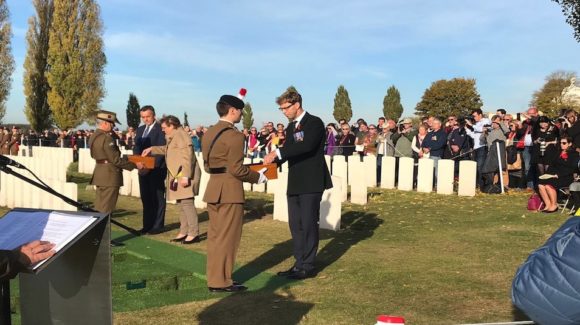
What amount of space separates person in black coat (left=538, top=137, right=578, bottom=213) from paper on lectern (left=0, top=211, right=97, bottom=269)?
374 inches

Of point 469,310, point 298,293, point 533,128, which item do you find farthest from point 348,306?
point 533,128

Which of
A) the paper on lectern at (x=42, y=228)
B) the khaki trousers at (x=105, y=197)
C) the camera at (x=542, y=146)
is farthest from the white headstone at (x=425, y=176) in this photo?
the paper on lectern at (x=42, y=228)

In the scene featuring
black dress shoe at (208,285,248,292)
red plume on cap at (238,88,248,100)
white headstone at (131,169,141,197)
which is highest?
red plume on cap at (238,88,248,100)

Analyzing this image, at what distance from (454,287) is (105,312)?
3.74 meters

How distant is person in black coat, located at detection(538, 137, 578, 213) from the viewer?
10.6 meters

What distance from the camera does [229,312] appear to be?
521cm

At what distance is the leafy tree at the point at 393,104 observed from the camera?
85000mm

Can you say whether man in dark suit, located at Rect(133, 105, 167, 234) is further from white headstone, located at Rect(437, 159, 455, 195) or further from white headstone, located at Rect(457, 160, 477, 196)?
white headstone, located at Rect(457, 160, 477, 196)

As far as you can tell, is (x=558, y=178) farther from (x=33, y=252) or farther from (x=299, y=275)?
(x=33, y=252)

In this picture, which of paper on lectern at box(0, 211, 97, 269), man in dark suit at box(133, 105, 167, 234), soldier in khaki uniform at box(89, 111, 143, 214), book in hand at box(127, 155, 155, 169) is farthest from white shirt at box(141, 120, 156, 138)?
paper on lectern at box(0, 211, 97, 269)

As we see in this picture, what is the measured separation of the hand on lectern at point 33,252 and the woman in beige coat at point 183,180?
5561 millimetres

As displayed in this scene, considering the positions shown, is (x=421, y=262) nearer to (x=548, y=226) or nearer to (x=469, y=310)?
(x=469, y=310)

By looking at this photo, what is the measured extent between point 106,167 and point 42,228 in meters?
5.48

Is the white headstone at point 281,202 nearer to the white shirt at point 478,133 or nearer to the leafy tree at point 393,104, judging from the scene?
the white shirt at point 478,133
